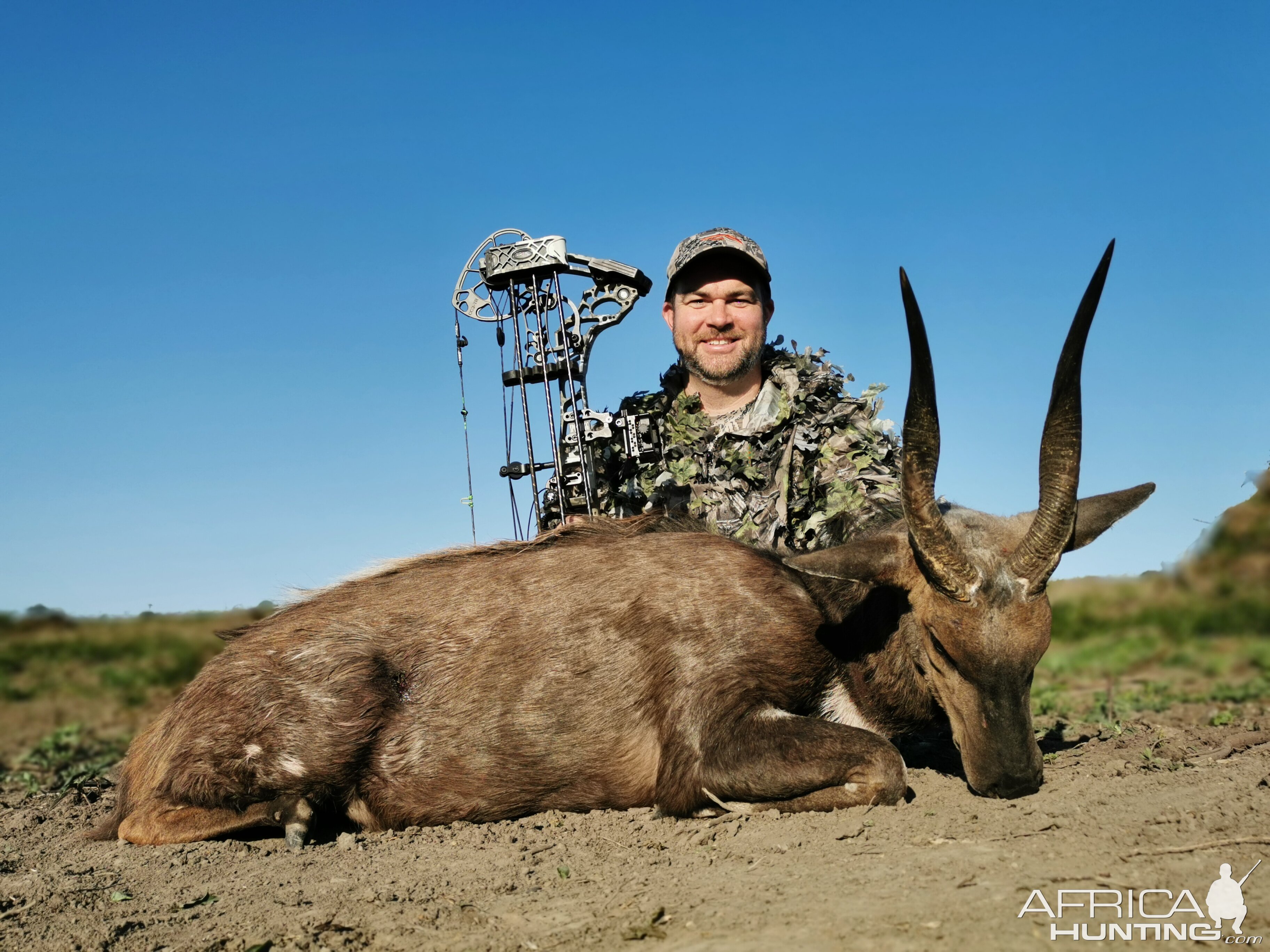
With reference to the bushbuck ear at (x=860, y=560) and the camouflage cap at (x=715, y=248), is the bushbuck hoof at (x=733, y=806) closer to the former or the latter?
the bushbuck ear at (x=860, y=560)

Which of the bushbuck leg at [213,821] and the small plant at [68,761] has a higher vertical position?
the bushbuck leg at [213,821]

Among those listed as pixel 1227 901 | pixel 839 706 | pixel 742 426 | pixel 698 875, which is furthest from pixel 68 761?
pixel 1227 901

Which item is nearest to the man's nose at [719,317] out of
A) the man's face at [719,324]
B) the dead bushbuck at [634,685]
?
the man's face at [719,324]

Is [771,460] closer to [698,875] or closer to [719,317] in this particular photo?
[719,317]

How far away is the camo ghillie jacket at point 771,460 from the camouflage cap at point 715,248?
2.93ft

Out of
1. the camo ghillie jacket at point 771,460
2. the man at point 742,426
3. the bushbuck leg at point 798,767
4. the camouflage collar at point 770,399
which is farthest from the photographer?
the camouflage collar at point 770,399

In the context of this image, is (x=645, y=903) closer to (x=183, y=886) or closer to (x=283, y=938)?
(x=283, y=938)

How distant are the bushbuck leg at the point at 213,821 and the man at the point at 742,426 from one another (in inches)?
148

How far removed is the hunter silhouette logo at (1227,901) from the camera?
2.82 metres

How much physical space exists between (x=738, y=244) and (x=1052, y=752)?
185 inches

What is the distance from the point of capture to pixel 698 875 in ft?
12.6

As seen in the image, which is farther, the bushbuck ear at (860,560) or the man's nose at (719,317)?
the man's nose at (719,317)
